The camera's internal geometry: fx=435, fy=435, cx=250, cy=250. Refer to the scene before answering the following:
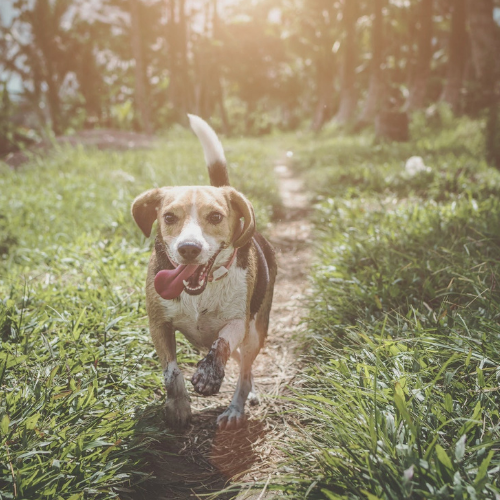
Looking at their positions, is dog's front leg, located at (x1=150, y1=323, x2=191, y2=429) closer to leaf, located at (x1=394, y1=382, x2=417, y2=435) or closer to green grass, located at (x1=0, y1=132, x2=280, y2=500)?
green grass, located at (x1=0, y1=132, x2=280, y2=500)

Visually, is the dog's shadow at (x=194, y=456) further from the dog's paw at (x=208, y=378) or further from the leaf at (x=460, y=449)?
the leaf at (x=460, y=449)

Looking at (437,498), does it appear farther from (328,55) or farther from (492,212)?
(328,55)

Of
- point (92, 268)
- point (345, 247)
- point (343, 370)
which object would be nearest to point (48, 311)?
point (92, 268)

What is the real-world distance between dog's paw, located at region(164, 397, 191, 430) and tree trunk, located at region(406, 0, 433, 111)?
17161 mm

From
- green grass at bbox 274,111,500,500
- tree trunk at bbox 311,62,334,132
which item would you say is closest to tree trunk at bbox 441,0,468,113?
tree trunk at bbox 311,62,334,132

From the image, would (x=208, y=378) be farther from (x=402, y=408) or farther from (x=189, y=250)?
(x=402, y=408)

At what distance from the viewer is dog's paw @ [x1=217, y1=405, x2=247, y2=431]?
2461 millimetres

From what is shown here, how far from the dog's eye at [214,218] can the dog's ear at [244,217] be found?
157 mm

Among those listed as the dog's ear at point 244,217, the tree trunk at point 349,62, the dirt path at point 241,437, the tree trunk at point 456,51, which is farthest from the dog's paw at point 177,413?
the tree trunk at point 349,62

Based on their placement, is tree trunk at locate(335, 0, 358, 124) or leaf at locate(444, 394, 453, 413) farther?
tree trunk at locate(335, 0, 358, 124)

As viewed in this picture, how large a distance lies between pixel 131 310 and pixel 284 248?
2.62m

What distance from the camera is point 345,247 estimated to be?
4.19 meters

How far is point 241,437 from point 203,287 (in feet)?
2.91

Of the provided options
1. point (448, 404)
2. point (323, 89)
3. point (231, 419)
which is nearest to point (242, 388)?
point (231, 419)
